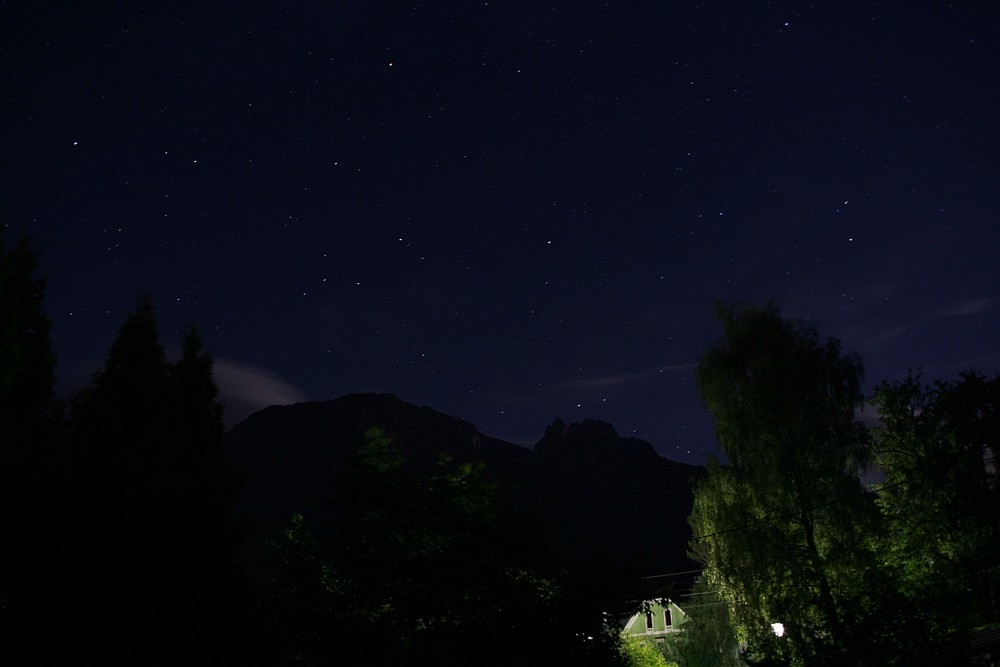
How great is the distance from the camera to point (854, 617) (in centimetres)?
1050

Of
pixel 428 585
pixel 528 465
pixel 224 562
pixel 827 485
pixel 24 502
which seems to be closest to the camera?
pixel 24 502

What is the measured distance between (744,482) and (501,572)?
16243 millimetres

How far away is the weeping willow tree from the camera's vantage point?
2156 centimetres

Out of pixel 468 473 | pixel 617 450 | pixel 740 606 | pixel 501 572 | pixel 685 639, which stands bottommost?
pixel 685 639

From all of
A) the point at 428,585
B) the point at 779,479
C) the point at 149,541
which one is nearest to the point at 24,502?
the point at 149,541

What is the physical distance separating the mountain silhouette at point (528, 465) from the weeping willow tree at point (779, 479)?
89.5m

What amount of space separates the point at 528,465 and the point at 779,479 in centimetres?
12544

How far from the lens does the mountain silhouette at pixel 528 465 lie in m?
119

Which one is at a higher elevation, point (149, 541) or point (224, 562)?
point (149, 541)

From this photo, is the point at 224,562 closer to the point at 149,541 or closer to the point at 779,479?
the point at 149,541

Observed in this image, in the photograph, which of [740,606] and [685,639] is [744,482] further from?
[685,639]

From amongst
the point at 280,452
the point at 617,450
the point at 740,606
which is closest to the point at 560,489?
the point at 617,450

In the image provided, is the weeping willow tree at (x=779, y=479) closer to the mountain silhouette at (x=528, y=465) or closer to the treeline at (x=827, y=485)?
the treeline at (x=827, y=485)

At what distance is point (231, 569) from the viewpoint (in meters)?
10.1
